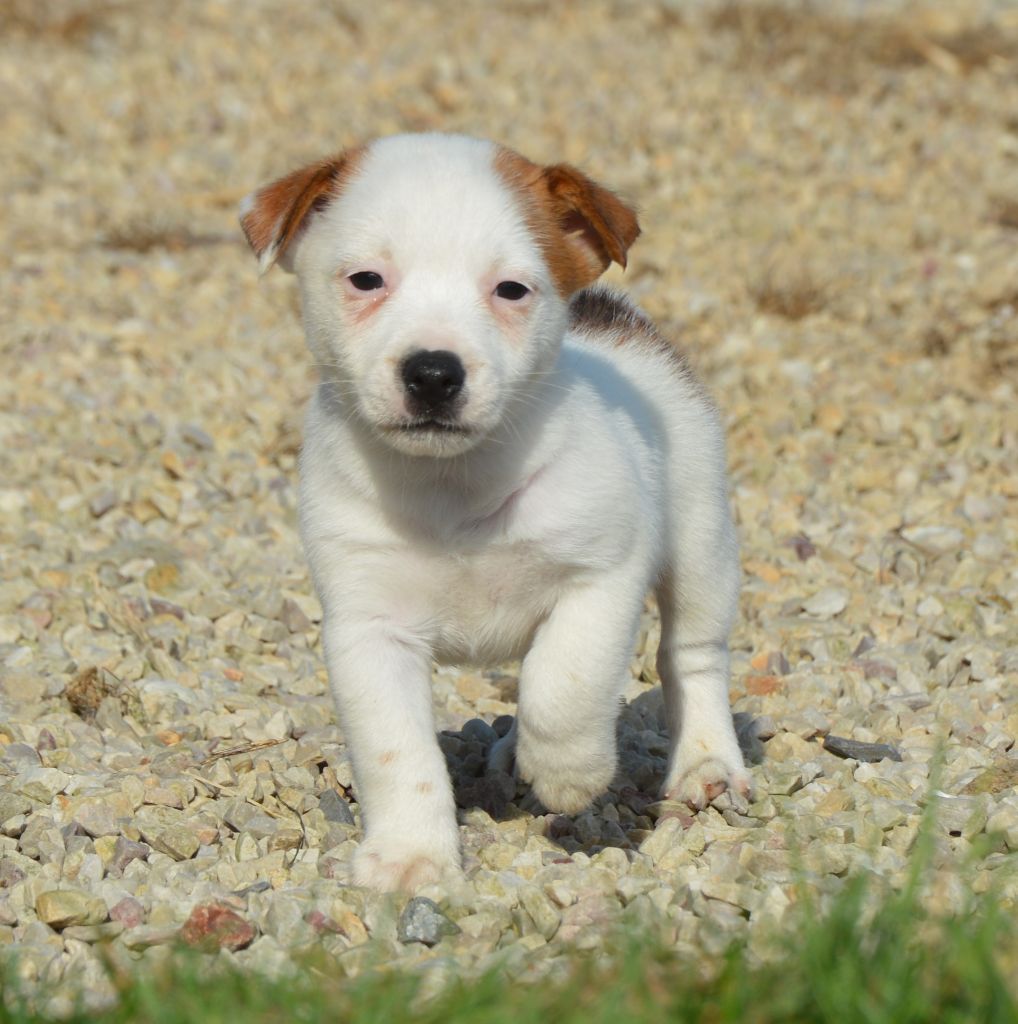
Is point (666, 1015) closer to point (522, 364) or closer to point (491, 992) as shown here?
point (491, 992)

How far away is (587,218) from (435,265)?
2.00 feet

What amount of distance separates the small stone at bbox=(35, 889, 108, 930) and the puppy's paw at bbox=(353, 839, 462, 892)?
2.00 feet

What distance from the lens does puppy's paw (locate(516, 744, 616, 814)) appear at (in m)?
4.22

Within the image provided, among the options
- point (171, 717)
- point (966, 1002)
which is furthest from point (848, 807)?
point (171, 717)

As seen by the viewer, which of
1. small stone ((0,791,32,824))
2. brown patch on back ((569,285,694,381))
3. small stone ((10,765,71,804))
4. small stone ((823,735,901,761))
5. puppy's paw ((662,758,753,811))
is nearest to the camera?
small stone ((0,791,32,824))

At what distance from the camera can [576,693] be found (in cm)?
414

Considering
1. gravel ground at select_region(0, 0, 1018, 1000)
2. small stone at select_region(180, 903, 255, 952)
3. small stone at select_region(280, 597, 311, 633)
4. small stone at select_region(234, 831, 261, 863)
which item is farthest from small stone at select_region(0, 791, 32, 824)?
small stone at select_region(280, 597, 311, 633)

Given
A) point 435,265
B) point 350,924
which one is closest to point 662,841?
point 350,924

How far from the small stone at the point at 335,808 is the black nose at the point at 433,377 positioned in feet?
4.47

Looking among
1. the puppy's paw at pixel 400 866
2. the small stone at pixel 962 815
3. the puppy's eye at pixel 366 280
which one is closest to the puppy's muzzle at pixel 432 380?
the puppy's eye at pixel 366 280

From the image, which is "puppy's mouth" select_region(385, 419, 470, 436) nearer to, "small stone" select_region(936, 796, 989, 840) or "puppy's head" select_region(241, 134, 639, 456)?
"puppy's head" select_region(241, 134, 639, 456)

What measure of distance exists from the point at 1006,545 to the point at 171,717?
139 inches

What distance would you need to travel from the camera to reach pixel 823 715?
216 inches

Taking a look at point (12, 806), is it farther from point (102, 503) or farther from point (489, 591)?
point (102, 503)
